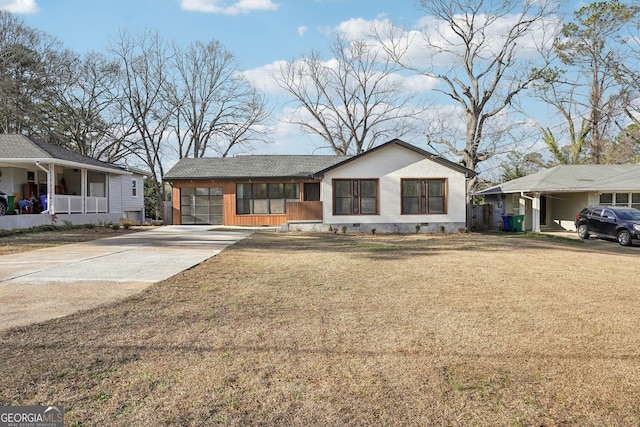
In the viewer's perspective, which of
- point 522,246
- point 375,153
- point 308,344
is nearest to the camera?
point 308,344

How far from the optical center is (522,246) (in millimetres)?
14258

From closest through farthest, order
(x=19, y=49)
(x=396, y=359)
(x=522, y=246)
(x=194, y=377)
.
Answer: (x=194, y=377) → (x=396, y=359) → (x=522, y=246) → (x=19, y=49)

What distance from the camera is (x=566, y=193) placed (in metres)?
24.7

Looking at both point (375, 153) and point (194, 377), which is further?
point (375, 153)

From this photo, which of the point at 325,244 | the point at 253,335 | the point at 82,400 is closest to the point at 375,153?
the point at 325,244

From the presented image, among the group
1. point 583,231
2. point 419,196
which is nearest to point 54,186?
point 419,196

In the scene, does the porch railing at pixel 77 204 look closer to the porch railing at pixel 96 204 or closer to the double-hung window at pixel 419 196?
the porch railing at pixel 96 204

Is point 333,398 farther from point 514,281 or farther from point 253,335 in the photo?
point 514,281

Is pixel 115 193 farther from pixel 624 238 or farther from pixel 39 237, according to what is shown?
pixel 624 238

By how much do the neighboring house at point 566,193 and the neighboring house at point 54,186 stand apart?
2180cm

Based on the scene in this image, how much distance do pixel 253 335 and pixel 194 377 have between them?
1092 mm

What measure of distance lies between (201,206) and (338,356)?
848 inches

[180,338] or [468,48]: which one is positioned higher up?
[468,48]

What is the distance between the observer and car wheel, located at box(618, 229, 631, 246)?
54.2ft
